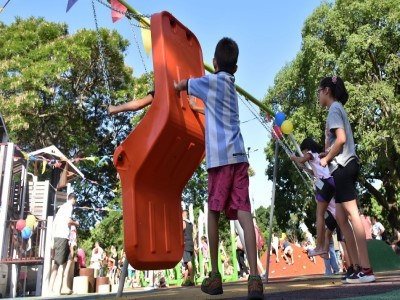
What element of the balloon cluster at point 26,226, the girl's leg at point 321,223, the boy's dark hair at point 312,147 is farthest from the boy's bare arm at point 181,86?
the balloon cluster at point 26,226

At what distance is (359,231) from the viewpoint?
3332mm

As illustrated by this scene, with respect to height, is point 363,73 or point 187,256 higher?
point 363,73

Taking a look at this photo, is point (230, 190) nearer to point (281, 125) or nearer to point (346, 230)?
point (346, 230)

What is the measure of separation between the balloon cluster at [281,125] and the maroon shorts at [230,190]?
3.07 meters

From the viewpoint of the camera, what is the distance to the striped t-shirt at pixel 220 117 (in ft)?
8.57

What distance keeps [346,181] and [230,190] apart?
4.14 ft

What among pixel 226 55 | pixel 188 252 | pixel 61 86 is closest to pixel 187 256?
pixel 188 252

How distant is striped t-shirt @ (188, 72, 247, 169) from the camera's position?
8.57 feet

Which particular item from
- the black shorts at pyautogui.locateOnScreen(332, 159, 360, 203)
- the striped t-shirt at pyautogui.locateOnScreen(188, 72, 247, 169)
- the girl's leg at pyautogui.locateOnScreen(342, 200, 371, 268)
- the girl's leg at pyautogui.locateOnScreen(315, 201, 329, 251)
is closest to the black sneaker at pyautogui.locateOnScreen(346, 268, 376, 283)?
the girl's leg at pyautogui.locateOnScreen(342, 200, 371, 268)

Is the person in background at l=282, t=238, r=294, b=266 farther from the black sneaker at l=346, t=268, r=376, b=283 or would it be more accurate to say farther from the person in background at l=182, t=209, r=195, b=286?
the black sneaker at l=346, t=268, r=376, b=283

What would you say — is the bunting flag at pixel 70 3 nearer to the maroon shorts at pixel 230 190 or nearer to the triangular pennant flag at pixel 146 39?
the triangular pennant flag at pixel 146 39

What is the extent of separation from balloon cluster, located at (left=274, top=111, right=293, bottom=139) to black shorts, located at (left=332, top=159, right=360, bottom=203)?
2149mm

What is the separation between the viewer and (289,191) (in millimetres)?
25781

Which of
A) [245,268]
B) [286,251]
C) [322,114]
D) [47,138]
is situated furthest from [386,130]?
[47,138]
